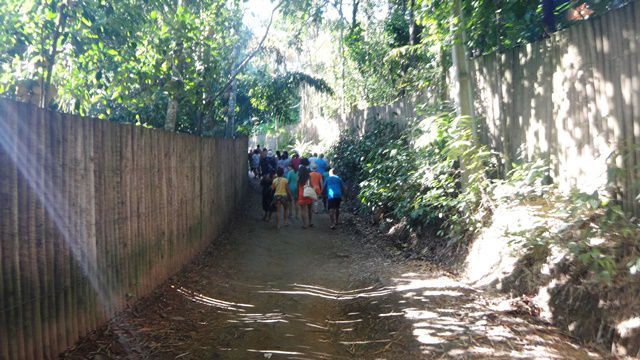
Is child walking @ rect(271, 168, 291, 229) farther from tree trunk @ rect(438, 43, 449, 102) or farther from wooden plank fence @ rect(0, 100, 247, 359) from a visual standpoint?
wooden plank fence @ rect(0, 100, 247, 359)

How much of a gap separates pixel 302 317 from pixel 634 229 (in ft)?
11.9

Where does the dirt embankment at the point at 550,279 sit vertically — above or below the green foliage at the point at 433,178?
below

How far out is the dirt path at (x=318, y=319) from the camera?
175 inches

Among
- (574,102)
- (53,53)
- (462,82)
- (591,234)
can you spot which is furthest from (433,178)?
(53,53)

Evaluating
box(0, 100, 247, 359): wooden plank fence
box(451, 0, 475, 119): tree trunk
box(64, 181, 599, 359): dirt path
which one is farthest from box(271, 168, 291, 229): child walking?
box(451, 0, 475, 119): tree trunk

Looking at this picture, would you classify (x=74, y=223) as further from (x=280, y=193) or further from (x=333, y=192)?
(x=333, y=192)

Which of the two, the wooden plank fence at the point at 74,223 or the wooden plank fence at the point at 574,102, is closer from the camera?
the wooden plank fence at the point at 74,223

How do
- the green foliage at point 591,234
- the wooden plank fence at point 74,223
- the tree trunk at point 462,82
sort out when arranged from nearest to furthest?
the wooden plank fence at point 74,223
the green foliage at point 591,234
the tree trunk at point 462,82

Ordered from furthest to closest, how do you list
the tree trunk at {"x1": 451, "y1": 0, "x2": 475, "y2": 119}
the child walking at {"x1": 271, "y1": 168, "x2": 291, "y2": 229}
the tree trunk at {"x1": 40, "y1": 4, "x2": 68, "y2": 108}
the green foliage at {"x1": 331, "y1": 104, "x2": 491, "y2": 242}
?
the child walking at {"x1": 271, "y1": 168, "x2": 291, "y2": 229}
the tree trunk at {"x1": 451, "y1": 0, "x2": 475, "y2": 119}
the green foliage at {"x1": 331, "y1": 104, "x2": 491, "y2": 242}
the tree trunk at {"x1": 40, "y1": 4, "x2": 68, "y2": 108}

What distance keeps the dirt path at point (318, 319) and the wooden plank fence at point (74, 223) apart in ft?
1.12

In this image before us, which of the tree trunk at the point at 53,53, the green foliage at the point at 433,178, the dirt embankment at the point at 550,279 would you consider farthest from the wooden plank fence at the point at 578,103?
the tree trunk at the point at 53,53

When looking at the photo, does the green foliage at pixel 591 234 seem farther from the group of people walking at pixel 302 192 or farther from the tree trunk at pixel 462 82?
the group of people walking at pixel 302 192

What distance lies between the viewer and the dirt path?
4.44m

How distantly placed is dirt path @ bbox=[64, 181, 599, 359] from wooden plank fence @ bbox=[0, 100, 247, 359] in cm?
34
